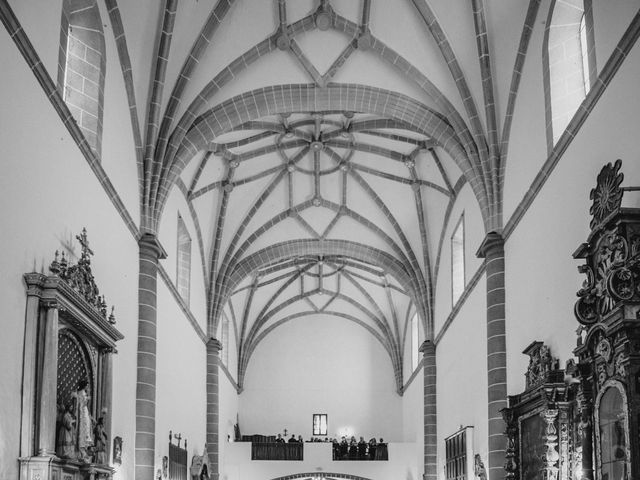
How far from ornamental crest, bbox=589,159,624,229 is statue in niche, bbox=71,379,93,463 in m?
7.42

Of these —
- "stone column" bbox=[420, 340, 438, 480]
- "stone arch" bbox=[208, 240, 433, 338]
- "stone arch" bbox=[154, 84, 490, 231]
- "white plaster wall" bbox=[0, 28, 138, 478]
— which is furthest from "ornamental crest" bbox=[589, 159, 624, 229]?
"stone column" bbox=[420, 340, 438, 480]

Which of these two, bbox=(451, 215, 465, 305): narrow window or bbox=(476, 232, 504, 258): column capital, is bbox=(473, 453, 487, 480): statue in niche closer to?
bbox=(476, 232, 504, 258): column capital

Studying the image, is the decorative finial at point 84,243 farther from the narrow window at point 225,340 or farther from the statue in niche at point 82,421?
the narrow window at point 225,340

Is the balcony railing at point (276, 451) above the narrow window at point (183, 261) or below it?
below

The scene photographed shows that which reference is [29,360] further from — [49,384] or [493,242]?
[493,242]

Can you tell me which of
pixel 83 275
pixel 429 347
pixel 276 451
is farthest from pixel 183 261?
pixel 276 451

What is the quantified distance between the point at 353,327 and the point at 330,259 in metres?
6.53

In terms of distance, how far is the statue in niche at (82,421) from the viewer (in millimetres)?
12727

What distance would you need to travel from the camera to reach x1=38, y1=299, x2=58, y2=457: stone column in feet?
36.9

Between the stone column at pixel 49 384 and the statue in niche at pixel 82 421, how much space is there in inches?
37.4

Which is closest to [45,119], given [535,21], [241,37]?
[241,37]


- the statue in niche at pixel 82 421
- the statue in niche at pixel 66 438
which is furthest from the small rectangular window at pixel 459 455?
the statue in niche at pixel 66 438

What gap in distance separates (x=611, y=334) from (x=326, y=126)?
14.9m

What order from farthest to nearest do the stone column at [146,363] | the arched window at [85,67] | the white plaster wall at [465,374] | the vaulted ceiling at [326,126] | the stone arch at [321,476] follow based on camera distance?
the stone arch at [321,476] → the white plaster wall at [465,374] → the vaulted ceiling at [326,126] → the stone column at [146,363] → the arched window at [85,67]
